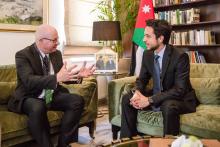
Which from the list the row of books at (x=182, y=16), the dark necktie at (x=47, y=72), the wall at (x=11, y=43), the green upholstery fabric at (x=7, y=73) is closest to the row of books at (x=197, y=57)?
the row of books at (x=182, y=16)

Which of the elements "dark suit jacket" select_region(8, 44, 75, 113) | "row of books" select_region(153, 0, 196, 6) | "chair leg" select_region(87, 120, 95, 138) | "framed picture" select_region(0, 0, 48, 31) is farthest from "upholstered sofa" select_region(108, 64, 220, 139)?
"row of books" select_region(153, 0, 196, 6)

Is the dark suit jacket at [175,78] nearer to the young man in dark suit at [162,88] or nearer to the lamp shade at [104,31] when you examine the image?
the young man in dark suit at [162,88]

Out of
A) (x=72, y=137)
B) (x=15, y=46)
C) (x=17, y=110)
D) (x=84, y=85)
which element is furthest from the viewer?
(x=15, y=46)

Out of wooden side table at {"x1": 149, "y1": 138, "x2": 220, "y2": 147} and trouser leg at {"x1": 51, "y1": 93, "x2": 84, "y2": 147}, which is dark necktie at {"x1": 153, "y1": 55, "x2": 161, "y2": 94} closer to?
trouser leg at {"x1": 51, "y1": 93, "x2": 84, "y2": 147}

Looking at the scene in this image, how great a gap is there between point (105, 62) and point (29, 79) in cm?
136

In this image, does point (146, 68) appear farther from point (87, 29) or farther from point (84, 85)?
point (87, 29)

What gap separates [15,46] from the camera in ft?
11.2

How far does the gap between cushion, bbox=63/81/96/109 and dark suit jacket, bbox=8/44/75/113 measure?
40 centimetres

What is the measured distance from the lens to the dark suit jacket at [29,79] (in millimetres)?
2277

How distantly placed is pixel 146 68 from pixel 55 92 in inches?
32.9

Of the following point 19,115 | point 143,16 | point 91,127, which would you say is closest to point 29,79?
point 19,115

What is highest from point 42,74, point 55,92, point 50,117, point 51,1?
point 51,1

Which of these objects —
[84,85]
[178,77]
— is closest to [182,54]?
[178,77]

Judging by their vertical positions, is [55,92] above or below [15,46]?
below
